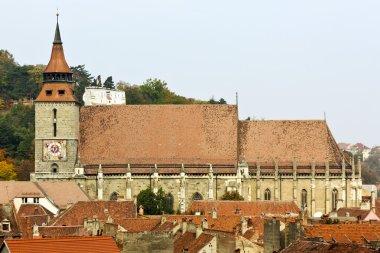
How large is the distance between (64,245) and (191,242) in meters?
15.9

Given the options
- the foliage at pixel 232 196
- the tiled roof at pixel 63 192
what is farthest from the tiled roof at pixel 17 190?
the foliage at pixel 232 196

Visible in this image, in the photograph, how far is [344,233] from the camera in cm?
5756

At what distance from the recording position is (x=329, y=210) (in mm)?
114188

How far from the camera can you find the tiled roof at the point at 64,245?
47125 mm

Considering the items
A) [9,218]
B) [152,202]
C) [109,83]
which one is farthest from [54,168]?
[109,83]

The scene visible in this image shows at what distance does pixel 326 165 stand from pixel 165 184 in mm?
13901

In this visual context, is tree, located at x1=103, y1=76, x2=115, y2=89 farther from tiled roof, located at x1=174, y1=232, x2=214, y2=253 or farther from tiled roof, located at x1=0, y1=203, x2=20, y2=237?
tiled roof, located at x1=174, y1=232, x2=214, y2=253

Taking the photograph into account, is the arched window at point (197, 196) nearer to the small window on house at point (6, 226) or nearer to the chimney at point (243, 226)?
the chimney at point (243, 226)

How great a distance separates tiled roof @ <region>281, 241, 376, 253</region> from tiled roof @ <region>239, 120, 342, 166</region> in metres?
64.2

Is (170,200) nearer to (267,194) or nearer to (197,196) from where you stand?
(197,196)

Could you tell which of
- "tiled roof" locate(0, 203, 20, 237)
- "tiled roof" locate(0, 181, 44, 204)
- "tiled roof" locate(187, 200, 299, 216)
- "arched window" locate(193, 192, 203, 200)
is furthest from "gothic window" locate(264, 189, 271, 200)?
"tiled roof" locate(0, 203, 20, 237)

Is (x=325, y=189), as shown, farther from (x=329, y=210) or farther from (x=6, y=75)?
(x=6, y=75)

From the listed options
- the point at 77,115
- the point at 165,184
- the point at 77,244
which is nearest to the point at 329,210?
the point at 165,184

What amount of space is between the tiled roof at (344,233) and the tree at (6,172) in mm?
74254
